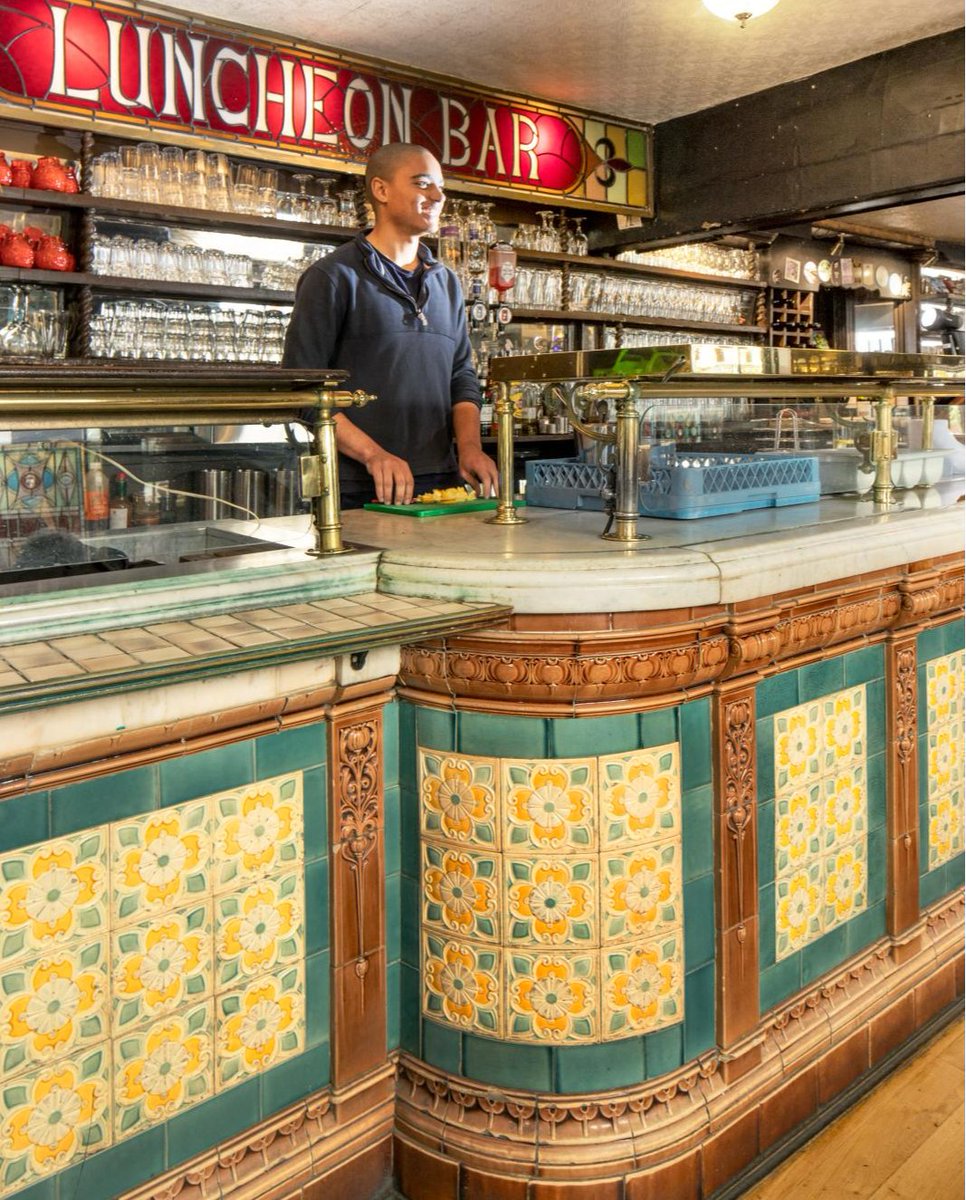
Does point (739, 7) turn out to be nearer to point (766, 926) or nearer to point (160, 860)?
point (766, 926)

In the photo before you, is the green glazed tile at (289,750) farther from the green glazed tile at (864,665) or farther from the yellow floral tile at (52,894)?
the green glazed tile at (864,665)

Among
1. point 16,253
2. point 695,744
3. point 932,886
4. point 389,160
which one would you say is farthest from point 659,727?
point 16,253

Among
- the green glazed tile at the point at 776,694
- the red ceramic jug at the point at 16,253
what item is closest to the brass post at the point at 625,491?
the green glazed tile at the point at 776,694

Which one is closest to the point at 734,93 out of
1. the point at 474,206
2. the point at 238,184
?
the point at 474,206

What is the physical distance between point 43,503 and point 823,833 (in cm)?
148

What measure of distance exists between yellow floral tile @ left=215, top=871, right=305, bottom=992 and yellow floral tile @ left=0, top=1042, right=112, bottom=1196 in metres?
0.19

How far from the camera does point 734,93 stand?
4906 millimetres

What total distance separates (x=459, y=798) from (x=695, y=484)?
2.56 feet

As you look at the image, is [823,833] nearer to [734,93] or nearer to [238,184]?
[238,184]

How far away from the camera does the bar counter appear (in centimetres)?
136

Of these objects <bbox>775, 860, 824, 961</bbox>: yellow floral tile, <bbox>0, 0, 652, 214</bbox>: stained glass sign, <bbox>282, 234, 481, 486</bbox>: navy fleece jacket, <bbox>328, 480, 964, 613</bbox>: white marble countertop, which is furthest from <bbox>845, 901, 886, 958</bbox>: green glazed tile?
<bbox>0, 0, 652, 214</bbox>: stained glass sign

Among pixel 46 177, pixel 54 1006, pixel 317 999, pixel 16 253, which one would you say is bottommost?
pixel 317 999

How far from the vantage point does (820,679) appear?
2010mm

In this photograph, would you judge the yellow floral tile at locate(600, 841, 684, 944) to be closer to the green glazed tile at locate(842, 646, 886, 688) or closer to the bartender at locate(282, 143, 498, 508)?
the green glazed tile at locate(842, 646, 886, 688)
